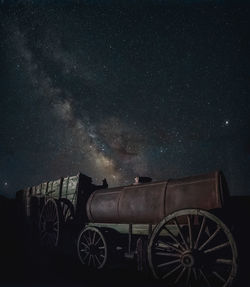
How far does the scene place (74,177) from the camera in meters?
9.57

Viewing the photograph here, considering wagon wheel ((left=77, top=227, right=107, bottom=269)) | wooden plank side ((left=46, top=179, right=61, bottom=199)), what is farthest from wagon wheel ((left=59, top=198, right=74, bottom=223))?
wagon wheel ((left=77, top=227, right=107, bottom=269))

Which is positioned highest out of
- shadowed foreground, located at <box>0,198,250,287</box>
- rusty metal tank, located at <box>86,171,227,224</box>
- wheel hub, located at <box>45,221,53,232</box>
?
rusty metal tank, located at <box>86,171,227,224</box>

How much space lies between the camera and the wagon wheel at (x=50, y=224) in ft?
30.1

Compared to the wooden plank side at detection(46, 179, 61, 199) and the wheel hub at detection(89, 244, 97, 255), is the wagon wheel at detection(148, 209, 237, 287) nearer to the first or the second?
the wheel hub at detection(89, 244, 97, 255)

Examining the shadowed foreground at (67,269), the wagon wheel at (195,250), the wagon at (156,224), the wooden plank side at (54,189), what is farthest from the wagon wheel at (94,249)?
the wooden plank side at (54,189)

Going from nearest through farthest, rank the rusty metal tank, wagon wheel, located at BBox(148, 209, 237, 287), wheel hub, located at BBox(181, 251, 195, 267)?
wagon wheel, located at BBox(148, 209, 237, 287) → wheel hub, located at BBox(181, 251, 195, 267) → the rusty metal tank

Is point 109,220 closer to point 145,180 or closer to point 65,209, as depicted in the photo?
point 145,180

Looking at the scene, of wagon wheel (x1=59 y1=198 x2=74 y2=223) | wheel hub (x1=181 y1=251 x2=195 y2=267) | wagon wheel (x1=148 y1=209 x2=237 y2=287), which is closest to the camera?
wagon wheel (x1=148 y1=209 x2=237 y2=287)

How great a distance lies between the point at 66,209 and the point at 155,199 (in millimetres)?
4206

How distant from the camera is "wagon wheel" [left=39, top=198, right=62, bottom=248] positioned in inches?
362

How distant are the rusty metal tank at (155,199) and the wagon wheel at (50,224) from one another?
158 centimetres

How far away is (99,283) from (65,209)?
428 centimetres

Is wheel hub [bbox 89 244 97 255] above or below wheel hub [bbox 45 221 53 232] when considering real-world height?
below

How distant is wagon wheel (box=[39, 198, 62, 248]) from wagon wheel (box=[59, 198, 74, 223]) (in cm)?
28
